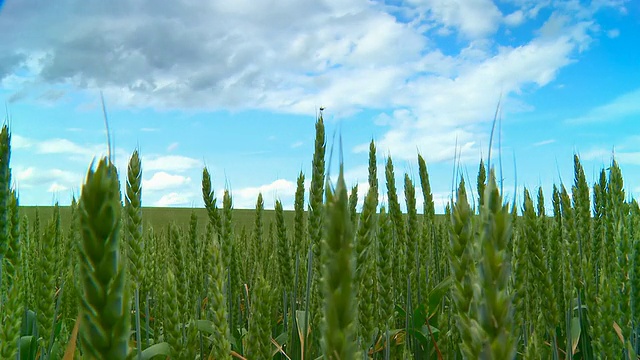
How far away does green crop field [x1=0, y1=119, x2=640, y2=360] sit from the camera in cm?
84

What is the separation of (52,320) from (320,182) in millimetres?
1492

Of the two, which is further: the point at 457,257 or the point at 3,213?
the point at 3,213

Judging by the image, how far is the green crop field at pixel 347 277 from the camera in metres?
0.84

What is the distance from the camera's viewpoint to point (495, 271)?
3.11 ft

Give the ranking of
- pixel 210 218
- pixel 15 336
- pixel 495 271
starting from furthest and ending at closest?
pixel 210 218, pixel 15 336, pixel 495 271

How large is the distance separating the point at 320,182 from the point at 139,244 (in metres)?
1.08

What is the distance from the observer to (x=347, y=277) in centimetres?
84

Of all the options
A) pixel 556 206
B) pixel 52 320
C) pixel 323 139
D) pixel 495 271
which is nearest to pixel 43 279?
pixel 52 320

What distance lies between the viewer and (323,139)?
303 centimetres

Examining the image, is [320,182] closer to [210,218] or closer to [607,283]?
[210,218]

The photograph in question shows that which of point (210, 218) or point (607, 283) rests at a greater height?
point (210, 218)

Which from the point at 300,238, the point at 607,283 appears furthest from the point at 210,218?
the point at 607,283

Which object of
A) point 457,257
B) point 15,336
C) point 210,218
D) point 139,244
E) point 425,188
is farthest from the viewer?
point 425,188

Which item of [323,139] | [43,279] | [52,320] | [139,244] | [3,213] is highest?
[323,139]
